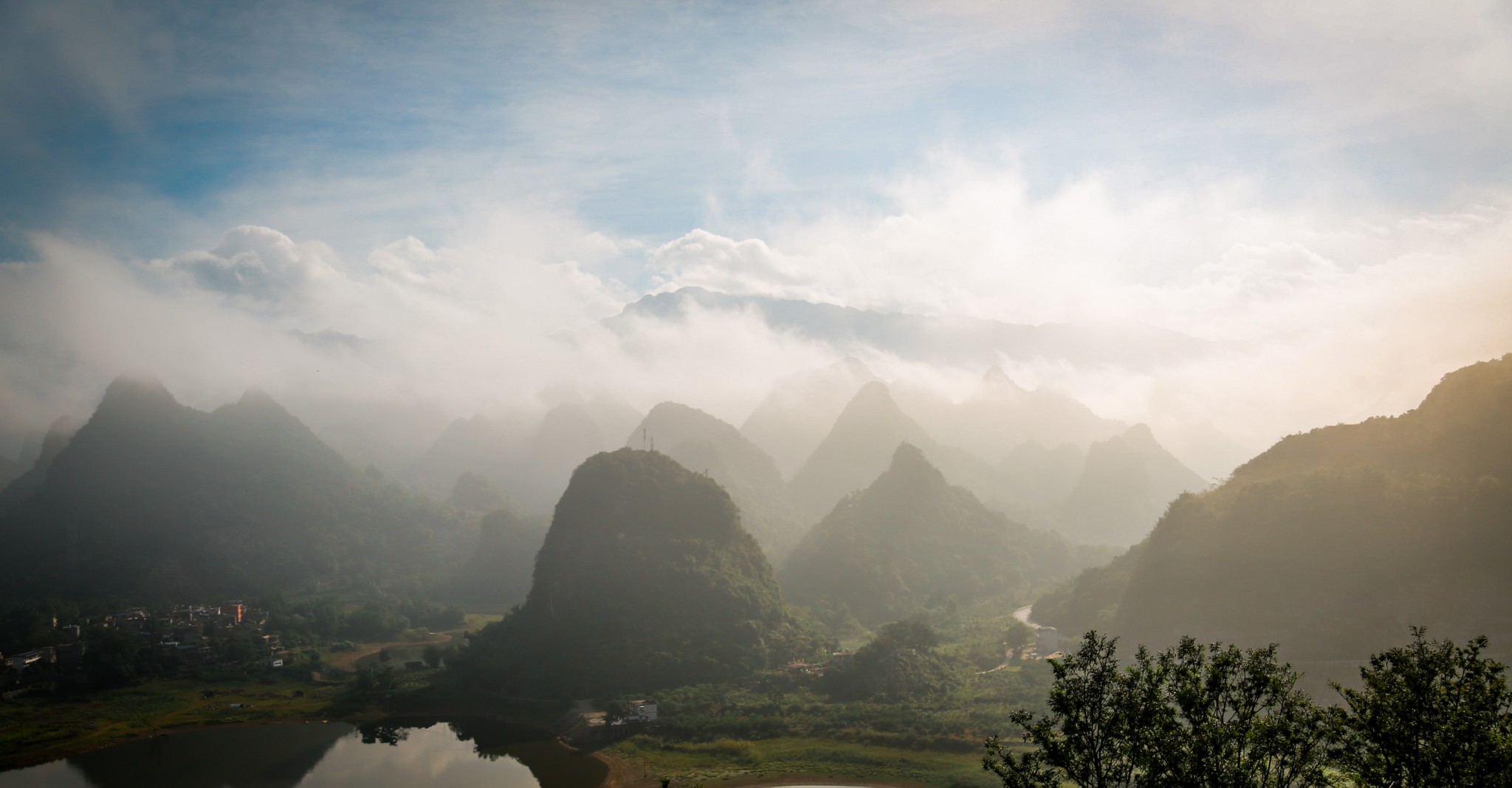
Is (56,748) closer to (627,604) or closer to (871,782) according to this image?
(627,604)

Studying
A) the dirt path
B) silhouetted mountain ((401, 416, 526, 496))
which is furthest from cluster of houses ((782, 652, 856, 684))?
silhouetted mountain ((401, 416, 526, 496))

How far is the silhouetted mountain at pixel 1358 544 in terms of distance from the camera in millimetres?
33906

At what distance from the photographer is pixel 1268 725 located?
15086 millimetres

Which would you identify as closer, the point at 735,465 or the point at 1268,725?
the point at 1268,725

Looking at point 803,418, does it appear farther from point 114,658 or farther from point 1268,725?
point 1268,725

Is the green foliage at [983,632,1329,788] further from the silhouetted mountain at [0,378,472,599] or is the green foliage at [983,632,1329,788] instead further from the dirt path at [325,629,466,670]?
the silhouetted mountain at [0,378,472,599]

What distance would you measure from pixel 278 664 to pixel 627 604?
2595cm

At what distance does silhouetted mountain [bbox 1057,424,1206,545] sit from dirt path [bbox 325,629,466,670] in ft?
251

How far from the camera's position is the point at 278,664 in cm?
5769

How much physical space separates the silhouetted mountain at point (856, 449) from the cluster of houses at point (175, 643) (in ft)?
218

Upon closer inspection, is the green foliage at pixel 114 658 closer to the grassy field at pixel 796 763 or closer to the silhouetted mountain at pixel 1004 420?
the grassy field at pixel 796 763

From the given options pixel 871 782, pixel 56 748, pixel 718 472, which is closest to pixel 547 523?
pixel 718 472

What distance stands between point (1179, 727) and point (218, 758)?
41824 mm

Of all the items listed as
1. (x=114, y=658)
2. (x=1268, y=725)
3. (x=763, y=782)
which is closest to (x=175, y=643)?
(x=114, y=658)
